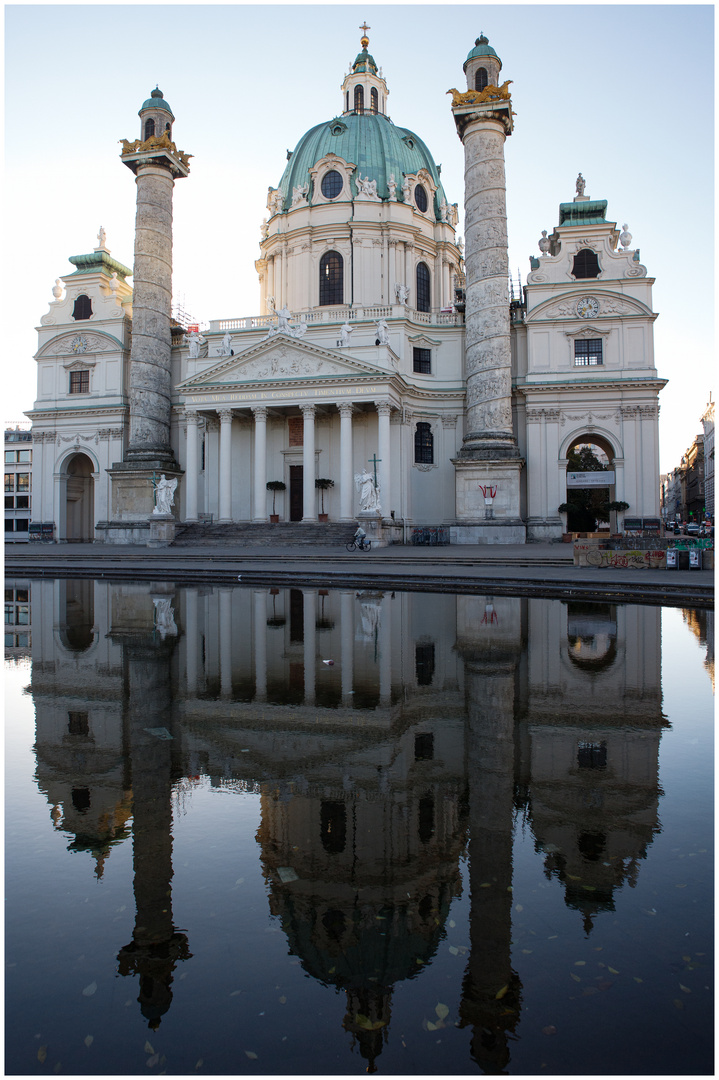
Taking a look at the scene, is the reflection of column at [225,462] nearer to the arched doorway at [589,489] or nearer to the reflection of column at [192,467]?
the reflection of column at [192,467]

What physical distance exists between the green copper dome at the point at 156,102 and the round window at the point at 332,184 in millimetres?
11149

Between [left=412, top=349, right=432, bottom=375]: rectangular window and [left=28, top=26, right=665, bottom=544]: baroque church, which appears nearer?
[left=28, top=26, right=665, bottom=544]: baroque church

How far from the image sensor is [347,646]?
10055 mm

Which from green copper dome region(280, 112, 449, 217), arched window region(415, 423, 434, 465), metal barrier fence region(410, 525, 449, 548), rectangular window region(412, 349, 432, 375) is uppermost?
green copper dome region(280, 112, 449, 217)

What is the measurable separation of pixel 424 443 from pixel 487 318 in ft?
30.2

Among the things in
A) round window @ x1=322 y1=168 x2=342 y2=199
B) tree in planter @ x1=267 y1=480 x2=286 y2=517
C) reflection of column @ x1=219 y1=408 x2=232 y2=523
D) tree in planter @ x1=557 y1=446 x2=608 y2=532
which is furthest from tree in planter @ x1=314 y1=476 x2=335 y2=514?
round window @ x1=322 y1=168 x2=342 y2=199

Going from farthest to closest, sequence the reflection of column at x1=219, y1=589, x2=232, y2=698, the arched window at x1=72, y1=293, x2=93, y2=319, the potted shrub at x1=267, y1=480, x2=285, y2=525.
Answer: the arched window at x1=72, y1=293, x2=93, y2=319
the potted shrub at x1=267, y1=480, x2=285, y2=525
the reflection of column at x1=219, y1=589, x2=232, y2=698

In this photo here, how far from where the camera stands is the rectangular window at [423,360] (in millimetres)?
42844

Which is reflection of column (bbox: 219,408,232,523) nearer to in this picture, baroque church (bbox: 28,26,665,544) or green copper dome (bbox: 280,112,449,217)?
baroque church (bbox: 28,26,665,544)

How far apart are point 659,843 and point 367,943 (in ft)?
6.47

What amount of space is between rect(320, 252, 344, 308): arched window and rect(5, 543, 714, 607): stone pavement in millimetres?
22321

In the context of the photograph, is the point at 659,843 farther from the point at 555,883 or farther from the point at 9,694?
the point at 9,694

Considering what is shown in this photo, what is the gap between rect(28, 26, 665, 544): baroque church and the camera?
3666 cm

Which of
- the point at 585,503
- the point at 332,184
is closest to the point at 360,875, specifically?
the point at 332,184
